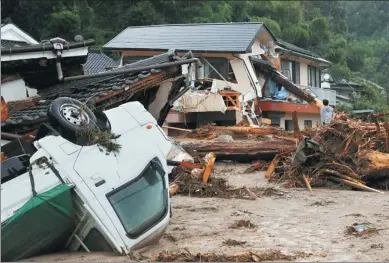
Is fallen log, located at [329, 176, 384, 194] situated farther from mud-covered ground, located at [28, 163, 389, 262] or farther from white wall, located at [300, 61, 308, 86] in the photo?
white wall, located at [300, 61, 308, 86]

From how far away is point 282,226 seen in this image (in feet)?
26.7

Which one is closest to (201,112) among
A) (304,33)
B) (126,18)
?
(126,18)

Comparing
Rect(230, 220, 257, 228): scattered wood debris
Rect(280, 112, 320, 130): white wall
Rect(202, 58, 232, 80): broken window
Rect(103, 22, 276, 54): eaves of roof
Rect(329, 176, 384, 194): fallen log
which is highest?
Rect(103, 22, 276, 54): eaves of roof

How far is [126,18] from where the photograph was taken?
3494 centimetres

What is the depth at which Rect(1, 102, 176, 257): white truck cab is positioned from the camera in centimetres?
635

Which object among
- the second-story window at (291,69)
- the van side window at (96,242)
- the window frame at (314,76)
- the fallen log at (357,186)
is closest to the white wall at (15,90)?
the van side window at (96,242)

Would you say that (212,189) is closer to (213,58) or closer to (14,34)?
(213,58)

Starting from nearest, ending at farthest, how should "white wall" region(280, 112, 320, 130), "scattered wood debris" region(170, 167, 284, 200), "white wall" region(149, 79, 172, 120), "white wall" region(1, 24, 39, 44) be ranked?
"scattered wood debris" region(170, 167, 284, 200)
"white wall" region(149, 79, 172, 120)
"white wall" region(1, 24, 39, 44)
"white wall" region(280, 112, 320, 130)

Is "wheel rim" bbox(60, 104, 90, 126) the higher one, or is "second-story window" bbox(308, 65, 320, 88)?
"wheel rim" bbox(60, 104, 90, 126)

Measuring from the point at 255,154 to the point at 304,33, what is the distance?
29117mm

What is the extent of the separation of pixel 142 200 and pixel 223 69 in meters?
18.9

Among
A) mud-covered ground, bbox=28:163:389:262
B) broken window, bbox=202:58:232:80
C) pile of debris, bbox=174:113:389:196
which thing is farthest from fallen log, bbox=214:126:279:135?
broken window, bbox=202:58:232:80

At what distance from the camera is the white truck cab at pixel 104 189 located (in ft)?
20.8

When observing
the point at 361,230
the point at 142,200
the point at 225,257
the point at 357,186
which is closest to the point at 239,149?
the point at 357,186
